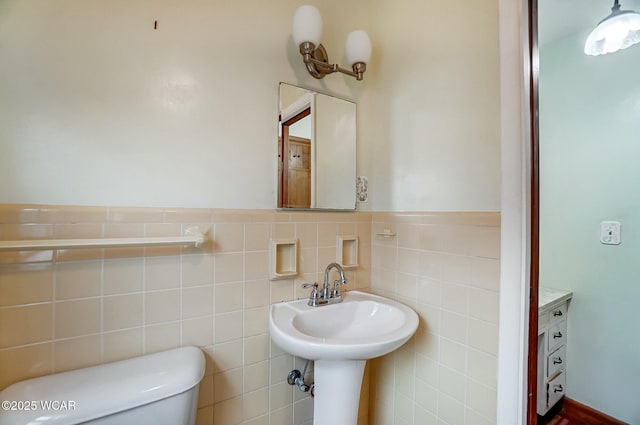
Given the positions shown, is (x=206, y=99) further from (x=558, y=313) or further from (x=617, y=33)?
(x=558, y=313)

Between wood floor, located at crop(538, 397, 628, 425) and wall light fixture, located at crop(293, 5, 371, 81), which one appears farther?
wood floor, located at crop(538, 397, 628, 425)

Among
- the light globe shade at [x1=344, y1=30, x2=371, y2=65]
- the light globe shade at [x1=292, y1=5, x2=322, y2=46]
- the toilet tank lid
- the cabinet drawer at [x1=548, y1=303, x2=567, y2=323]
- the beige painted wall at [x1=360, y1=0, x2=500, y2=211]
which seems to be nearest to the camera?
the toilet tank lid

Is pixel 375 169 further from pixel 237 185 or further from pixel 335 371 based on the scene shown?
pixel 335 371

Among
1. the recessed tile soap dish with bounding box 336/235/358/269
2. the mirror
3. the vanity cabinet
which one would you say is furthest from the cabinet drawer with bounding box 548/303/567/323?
the mirror

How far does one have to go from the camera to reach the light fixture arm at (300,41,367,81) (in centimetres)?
110

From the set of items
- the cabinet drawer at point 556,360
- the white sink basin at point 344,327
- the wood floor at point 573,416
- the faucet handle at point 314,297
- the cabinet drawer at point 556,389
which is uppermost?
the faucet handle at point 314,297

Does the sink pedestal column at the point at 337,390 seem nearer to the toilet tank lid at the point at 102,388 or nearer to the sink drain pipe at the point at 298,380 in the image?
the sink drain pipe at the point at 298,380

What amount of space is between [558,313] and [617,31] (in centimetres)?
151

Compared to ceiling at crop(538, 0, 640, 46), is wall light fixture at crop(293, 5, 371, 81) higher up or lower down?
lower down

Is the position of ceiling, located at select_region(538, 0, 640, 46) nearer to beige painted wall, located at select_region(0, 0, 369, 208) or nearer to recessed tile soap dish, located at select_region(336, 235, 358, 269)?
beige painted wall, located at select_region(0, 0, 369, 208)

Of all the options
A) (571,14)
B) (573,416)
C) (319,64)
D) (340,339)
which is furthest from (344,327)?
(571,14)

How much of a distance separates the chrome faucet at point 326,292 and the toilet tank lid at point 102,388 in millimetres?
461

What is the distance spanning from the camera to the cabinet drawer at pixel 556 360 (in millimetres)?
1571

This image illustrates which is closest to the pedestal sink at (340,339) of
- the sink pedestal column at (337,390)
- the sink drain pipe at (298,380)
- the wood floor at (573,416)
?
the sink pedestal column at (337,390)
